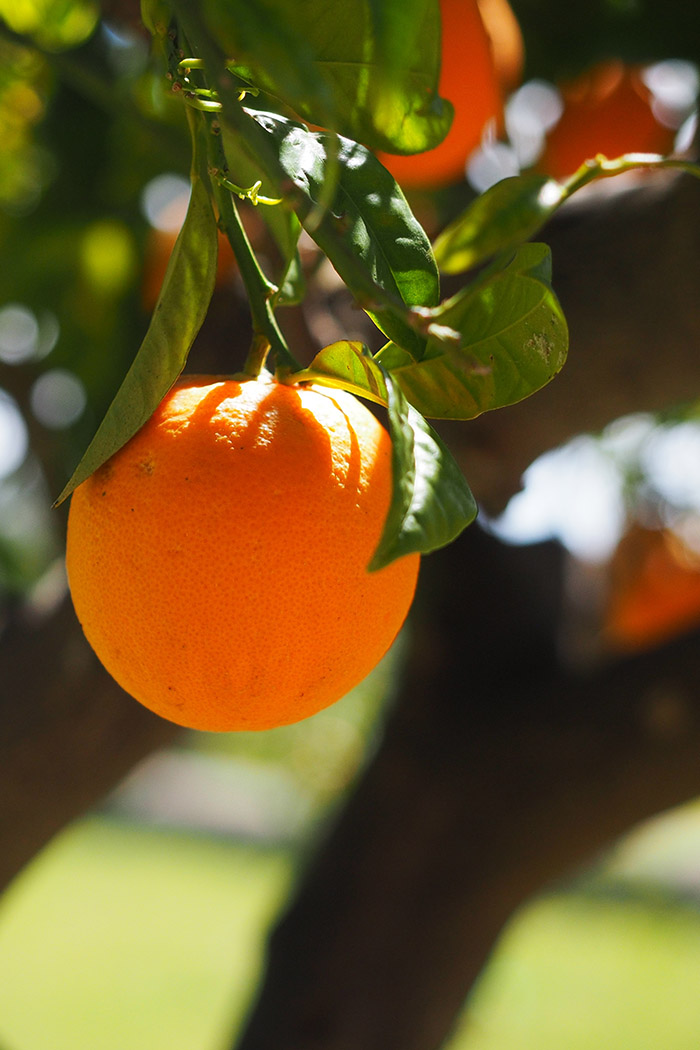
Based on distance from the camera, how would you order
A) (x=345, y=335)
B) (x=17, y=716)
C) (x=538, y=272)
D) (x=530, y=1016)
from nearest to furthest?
(x=538, y=272) < (x=345, y=335) < (x=17, y=716) < (x=530, y=1016)

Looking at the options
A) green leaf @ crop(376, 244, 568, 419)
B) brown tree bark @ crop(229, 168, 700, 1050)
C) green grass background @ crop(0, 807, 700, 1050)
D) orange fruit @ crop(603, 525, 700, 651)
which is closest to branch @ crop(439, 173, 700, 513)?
brown tree bark @ crop(229, 168, 700, 1050)

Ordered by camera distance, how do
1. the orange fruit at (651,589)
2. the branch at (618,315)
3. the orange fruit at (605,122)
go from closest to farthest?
the branch at (618,315)
the orange fruit at (605,122)
the orange fruit at (651,589)

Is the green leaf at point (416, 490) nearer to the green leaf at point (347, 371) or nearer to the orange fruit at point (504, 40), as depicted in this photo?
the green leaf at point (347, 371)

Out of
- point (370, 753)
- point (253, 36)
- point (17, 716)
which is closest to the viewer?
point (253, 36)

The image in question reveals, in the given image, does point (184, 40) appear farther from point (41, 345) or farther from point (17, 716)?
point (41, 345)

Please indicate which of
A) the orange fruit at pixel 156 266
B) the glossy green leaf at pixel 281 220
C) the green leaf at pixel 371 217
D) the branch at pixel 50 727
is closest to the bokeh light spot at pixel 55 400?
the orange fruit at pixel 156 266

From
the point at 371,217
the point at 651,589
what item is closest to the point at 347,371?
the point at 371,217

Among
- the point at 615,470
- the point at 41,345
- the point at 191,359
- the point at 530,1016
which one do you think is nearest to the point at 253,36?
the point at 191,359
